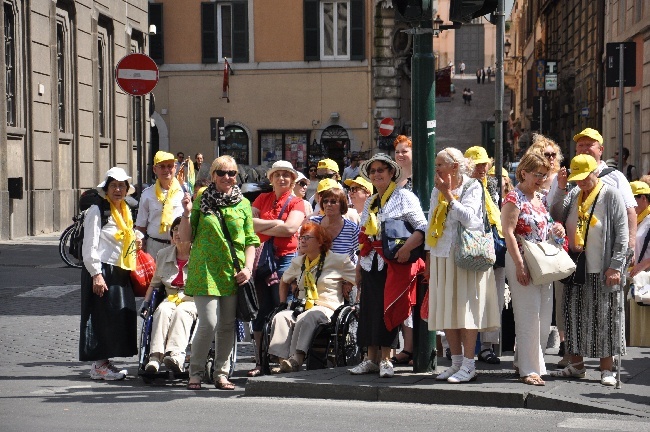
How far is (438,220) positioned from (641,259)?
259cm

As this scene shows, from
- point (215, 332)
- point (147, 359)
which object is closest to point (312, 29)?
point (147, 359)

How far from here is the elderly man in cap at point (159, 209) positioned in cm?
1155

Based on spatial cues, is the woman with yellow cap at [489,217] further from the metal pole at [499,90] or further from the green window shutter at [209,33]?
the green window shutter at [209,33]

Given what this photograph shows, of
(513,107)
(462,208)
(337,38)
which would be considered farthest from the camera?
(513,107)

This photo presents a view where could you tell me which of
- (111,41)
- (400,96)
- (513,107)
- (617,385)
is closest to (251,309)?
(617,385)

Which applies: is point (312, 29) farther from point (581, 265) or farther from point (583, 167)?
point (581, 265)

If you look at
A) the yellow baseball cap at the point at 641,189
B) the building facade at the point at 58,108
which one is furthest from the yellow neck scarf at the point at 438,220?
the building facade at the point at 58,108

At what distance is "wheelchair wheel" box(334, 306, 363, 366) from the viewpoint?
1020 centimetres

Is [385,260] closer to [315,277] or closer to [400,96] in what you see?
[315,277]

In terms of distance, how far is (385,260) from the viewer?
9.77 meters

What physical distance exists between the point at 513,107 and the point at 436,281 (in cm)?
8837

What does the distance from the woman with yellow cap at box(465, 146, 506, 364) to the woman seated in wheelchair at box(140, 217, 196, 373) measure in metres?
2.38

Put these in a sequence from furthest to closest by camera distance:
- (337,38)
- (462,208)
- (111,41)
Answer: (337,38), (111,41), (462,208)

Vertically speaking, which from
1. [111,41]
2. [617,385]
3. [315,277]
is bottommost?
[617,385]
